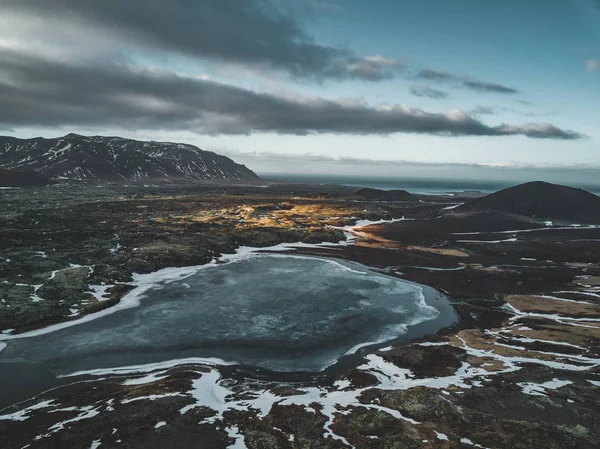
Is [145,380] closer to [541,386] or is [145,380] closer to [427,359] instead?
[427,359]

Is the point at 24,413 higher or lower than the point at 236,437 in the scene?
lower

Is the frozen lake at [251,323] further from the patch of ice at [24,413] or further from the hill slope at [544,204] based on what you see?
the hill slope at [544,204]

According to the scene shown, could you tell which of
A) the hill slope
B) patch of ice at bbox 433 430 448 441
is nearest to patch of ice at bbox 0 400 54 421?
patch of ice at bbox 433 430 448 441

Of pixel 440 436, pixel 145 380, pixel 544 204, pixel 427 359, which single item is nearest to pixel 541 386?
pixel 427 359

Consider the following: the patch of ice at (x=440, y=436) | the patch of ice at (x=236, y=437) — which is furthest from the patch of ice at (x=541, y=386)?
the patch of ice at (x=236, y=437)

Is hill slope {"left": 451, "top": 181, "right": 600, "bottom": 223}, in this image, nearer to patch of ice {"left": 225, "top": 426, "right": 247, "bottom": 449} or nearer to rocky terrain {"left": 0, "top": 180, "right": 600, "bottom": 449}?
rocky terrain {"left": 0, "top": 180, "right": 600, "bottom": 449}

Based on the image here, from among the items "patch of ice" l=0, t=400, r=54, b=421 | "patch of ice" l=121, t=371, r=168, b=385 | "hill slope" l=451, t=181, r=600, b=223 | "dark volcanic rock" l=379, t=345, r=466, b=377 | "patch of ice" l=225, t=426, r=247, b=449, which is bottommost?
"patch of ice" l=121, t=371, r=168, b=385

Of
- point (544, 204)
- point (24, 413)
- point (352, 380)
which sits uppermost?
point (544, 204)
